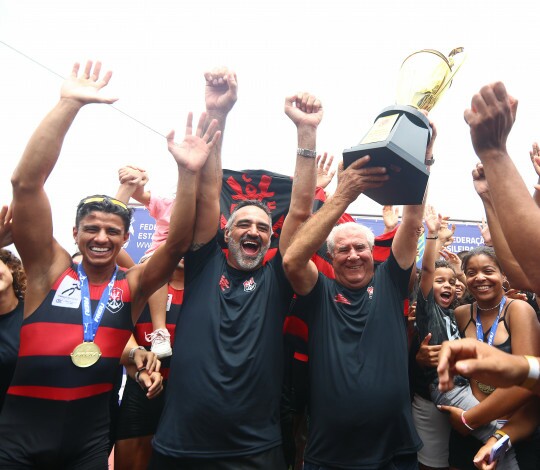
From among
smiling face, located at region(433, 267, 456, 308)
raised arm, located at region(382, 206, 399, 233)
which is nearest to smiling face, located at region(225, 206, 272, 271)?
raised arm, located at region(382, 206, 399, 233)

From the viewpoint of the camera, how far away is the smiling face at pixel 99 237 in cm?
220

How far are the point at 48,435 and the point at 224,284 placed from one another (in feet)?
3.52

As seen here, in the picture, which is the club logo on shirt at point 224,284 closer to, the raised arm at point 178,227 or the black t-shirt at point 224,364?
the black t-shirt at point 224,364

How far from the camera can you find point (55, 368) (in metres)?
1.91

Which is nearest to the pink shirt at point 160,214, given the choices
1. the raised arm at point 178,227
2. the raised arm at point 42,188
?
the raised arm at point 178,227

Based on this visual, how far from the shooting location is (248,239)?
2377 mm

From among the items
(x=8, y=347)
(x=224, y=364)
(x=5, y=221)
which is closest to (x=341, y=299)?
(x=224, y=364)

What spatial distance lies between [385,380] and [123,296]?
1.43 meters

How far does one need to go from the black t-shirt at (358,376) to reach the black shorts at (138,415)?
48.9 inches

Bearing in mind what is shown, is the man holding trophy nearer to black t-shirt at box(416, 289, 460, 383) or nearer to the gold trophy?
the gold trophy

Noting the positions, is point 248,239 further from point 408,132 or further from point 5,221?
point 5,221

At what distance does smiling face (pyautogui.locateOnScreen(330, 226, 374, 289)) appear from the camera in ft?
7.66

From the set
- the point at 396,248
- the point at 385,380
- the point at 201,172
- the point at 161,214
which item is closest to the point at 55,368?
the point at 201,172

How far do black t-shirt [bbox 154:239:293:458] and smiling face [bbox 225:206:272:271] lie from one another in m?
0.08
